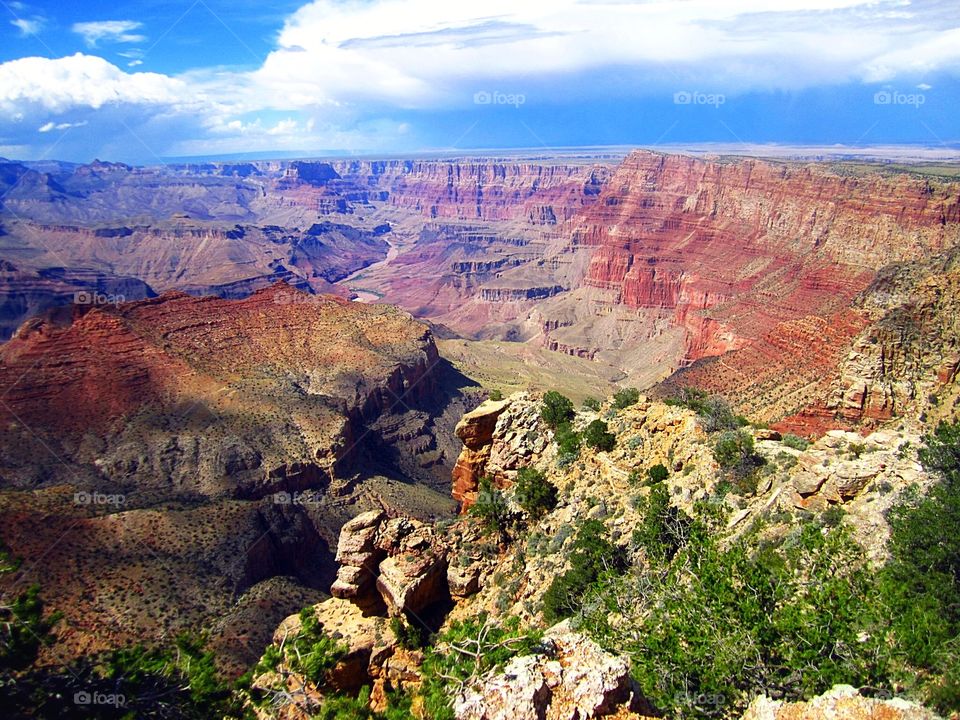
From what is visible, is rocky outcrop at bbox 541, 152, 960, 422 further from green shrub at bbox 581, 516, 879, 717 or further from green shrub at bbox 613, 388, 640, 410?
green shrub at bbox 581, 516, 879, 717

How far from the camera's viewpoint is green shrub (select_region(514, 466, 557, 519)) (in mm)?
25438

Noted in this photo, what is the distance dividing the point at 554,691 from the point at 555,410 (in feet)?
62.6

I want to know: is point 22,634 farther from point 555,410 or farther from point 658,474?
point 555,410

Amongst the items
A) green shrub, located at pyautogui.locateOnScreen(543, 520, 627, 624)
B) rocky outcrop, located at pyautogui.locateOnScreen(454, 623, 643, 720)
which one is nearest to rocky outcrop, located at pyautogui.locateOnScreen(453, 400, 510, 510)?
green shrub, located at pyautogui.locateOnScreen(543, 520, 627, 624)

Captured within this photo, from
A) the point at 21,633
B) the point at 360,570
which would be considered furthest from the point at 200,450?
the point at 21,633

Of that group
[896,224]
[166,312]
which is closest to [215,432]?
[166,312]

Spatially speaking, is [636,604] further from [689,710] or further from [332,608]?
[332,608]

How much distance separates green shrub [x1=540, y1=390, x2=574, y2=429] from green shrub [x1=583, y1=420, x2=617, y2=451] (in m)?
2.07

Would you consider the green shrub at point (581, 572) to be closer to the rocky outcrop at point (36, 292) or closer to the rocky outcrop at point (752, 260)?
the rocky outcrop at point (752, 260)

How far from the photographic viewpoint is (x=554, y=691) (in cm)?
1162

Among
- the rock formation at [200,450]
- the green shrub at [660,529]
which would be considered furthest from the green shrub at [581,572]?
the rock formation at [200,450]

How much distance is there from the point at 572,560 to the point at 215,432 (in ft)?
141

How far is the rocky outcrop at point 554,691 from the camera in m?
11.2

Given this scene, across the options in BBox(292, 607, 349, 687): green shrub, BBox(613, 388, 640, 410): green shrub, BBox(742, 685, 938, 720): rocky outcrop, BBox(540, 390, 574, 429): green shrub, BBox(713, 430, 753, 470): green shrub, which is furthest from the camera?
BBox(613, 388, 640, 410): green shrub
